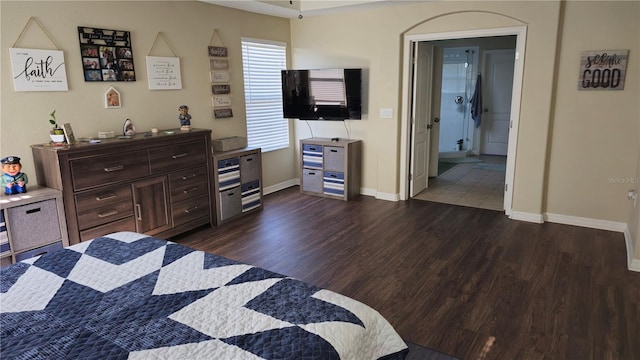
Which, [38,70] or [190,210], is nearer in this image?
[38,70]

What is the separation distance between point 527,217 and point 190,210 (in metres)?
3.73

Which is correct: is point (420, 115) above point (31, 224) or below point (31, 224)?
above

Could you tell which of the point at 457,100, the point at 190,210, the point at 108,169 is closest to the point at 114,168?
the point at 108,169

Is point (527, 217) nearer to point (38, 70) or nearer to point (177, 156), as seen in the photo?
point (177, 156)

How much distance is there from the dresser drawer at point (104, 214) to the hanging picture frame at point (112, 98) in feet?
3.22

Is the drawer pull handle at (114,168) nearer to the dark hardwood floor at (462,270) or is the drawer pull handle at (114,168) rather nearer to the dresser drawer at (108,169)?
the dresser drawer at (108,169)

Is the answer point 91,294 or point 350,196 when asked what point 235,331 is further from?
point 350,196

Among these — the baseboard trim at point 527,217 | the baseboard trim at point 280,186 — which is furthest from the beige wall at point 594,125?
the baseboard trim at point 280,186

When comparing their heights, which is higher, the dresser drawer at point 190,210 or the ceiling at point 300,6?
the ceiling at point 300,6

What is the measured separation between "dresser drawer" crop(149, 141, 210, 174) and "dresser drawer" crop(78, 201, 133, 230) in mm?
414

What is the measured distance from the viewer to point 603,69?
4160 millimetres

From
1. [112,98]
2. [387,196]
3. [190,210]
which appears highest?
[112,98]

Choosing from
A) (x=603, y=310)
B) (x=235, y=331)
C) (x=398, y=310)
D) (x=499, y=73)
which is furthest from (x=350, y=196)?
(x=499, y=73)

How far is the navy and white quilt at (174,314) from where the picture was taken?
54.9 inches
